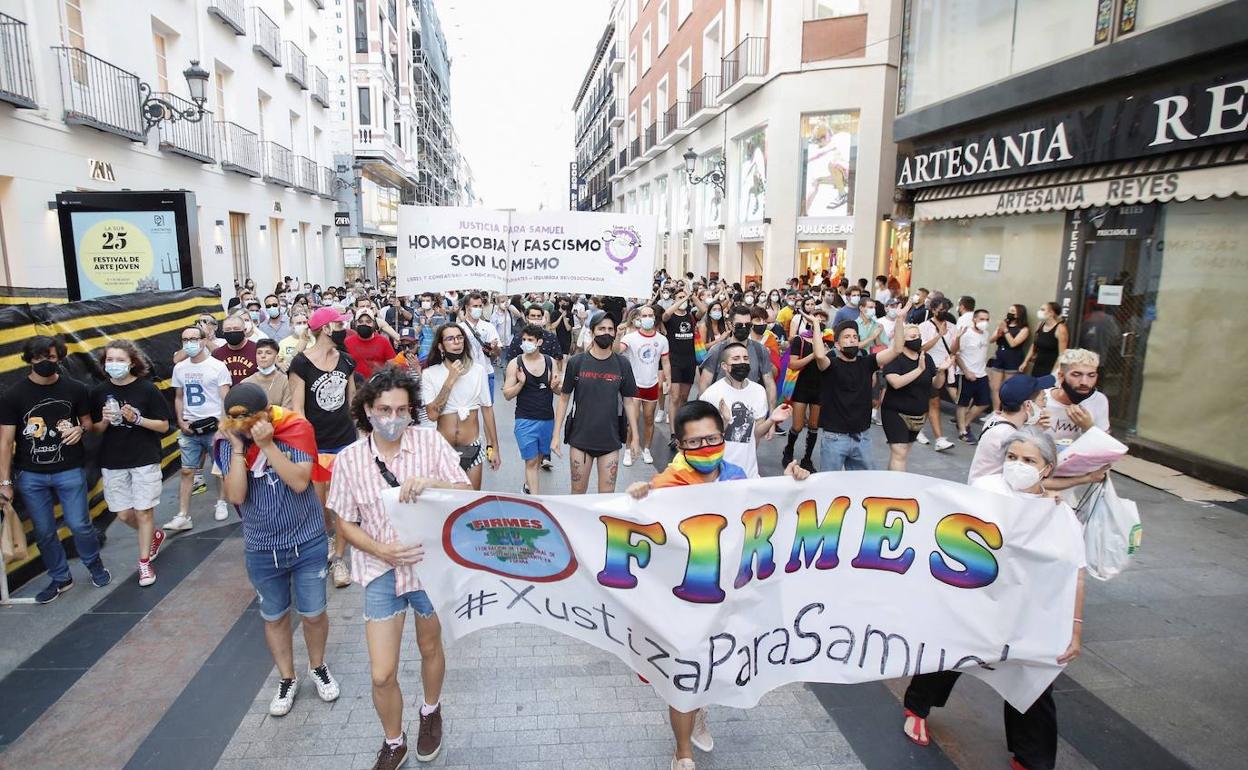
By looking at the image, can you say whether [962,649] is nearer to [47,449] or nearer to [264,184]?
[47,449]

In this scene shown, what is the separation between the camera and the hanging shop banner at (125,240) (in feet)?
29.5

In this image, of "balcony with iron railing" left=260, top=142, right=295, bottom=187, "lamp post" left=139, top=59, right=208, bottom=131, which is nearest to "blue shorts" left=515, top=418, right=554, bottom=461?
"lamp post" left=139, top=59, right=208, bottom=131

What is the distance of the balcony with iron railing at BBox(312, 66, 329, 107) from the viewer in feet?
88.4

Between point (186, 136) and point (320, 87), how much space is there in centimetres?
1300

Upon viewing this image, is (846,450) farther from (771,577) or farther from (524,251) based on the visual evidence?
(524,251)

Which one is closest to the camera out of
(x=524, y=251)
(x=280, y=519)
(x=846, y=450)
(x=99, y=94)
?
(x=280, y=519)

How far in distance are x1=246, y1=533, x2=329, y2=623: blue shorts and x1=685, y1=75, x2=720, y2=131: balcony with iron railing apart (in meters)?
23.5

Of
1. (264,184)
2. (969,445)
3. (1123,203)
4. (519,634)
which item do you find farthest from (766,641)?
(264,184)

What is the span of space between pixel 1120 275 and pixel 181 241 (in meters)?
12.1

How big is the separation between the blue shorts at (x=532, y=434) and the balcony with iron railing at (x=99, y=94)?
405 inches

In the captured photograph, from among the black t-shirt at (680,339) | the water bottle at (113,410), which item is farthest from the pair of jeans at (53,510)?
the black t-shirt at (680,339)

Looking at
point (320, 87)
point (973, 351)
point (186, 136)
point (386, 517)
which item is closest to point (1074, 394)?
point (386, 517)

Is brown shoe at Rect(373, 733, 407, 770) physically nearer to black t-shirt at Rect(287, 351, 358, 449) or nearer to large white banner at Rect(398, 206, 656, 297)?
black t-shirt at Rect(287, 351, 358, 449)

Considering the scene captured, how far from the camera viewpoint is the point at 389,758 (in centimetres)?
335
